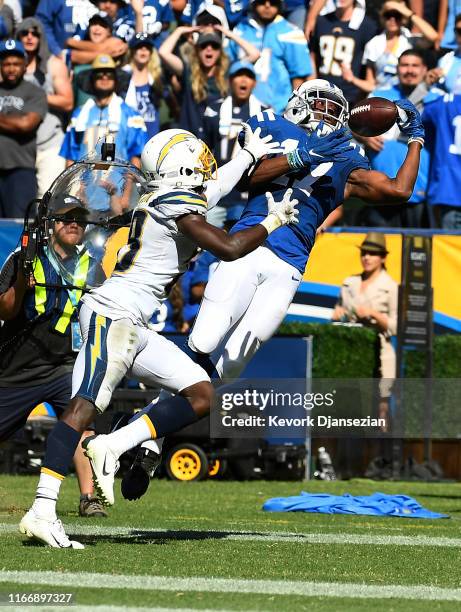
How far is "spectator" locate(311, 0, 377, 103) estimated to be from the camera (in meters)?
12.8

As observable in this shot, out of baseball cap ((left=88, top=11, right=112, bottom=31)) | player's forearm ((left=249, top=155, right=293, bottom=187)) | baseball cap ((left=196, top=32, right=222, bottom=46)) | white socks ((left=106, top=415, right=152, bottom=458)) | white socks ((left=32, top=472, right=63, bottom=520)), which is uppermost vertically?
baseball cap ((left=88, top=11, right=112, bottom=31))

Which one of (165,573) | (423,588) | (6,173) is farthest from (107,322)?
(6,173)

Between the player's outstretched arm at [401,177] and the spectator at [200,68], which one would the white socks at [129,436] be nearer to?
the player's outstretched arm at [401,177]

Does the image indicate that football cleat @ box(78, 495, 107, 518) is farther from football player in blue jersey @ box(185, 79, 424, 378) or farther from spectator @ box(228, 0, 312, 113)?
spectator @ box(228, 0, 312, 113)

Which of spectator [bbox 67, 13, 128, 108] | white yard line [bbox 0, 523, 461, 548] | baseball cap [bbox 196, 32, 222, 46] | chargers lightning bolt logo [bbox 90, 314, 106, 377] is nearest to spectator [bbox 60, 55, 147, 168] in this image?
spectator [bbox 67, 13, 128, 108]

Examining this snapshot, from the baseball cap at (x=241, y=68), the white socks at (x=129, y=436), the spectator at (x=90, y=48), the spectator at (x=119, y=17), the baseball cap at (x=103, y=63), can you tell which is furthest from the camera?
the spectator at (x=119, y=17)

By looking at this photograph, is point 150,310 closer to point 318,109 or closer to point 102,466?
point 102,466

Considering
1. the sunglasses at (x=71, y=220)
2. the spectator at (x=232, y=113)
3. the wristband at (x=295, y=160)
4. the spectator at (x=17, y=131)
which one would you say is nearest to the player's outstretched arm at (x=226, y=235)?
the wristband at (x=295, y=160)

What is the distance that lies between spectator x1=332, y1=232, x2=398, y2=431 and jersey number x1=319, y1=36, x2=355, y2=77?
2.31m


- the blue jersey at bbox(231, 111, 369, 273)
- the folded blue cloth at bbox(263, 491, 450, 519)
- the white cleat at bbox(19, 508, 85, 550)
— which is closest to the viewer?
the white cleat at bbox(19, 508, 85, 550)

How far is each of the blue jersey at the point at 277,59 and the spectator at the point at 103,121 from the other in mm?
1255

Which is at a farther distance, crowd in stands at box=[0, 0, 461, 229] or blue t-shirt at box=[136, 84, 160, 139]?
blue t-shirt at box=[136, 84, 160, 139]

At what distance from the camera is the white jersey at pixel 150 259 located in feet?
19.5

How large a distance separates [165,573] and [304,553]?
3.48 ft
